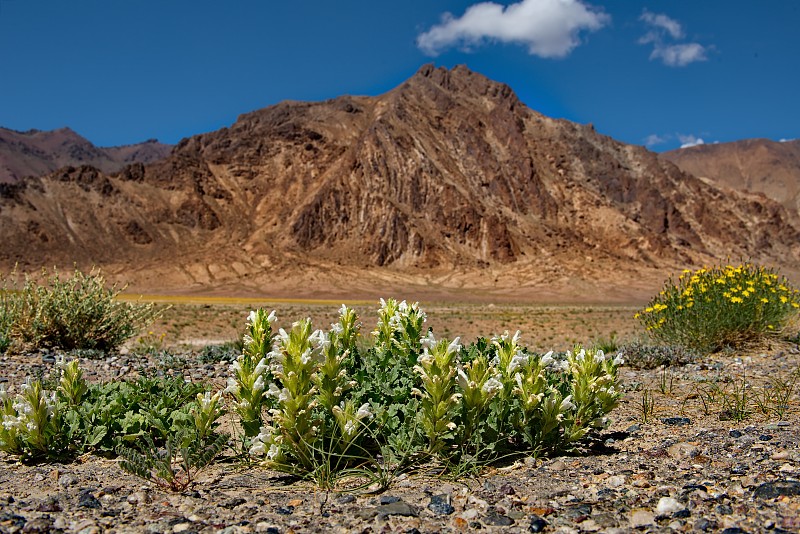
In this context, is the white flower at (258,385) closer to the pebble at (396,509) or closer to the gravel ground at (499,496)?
the gravel ground at (499,496)

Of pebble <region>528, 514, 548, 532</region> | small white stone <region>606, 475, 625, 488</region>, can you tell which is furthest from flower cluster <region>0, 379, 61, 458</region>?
small white stone <region>606, 475, 625, 488</region>

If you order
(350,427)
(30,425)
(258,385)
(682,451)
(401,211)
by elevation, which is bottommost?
(682,451)

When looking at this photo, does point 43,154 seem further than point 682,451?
Yes

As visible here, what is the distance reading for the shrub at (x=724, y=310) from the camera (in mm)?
9789

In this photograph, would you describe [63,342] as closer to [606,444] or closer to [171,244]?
[606,444]

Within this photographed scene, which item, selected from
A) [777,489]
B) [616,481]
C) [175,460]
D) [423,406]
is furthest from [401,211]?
[777,489]

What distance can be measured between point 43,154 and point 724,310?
194 meters

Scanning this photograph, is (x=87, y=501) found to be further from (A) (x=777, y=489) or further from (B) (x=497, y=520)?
(A) (x=777, y=489)

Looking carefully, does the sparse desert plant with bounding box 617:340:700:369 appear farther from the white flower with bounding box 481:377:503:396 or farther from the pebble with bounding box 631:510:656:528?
the pebble with bounding box 631:510:656:528

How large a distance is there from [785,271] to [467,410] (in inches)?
3279

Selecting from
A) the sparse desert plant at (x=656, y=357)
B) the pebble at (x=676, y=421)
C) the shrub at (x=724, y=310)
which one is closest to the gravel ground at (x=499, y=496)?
the pebble at (x=676, y=421)

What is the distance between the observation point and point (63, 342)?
10.3 metres

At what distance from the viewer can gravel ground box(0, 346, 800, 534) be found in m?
2.99

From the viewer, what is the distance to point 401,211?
6281cm
